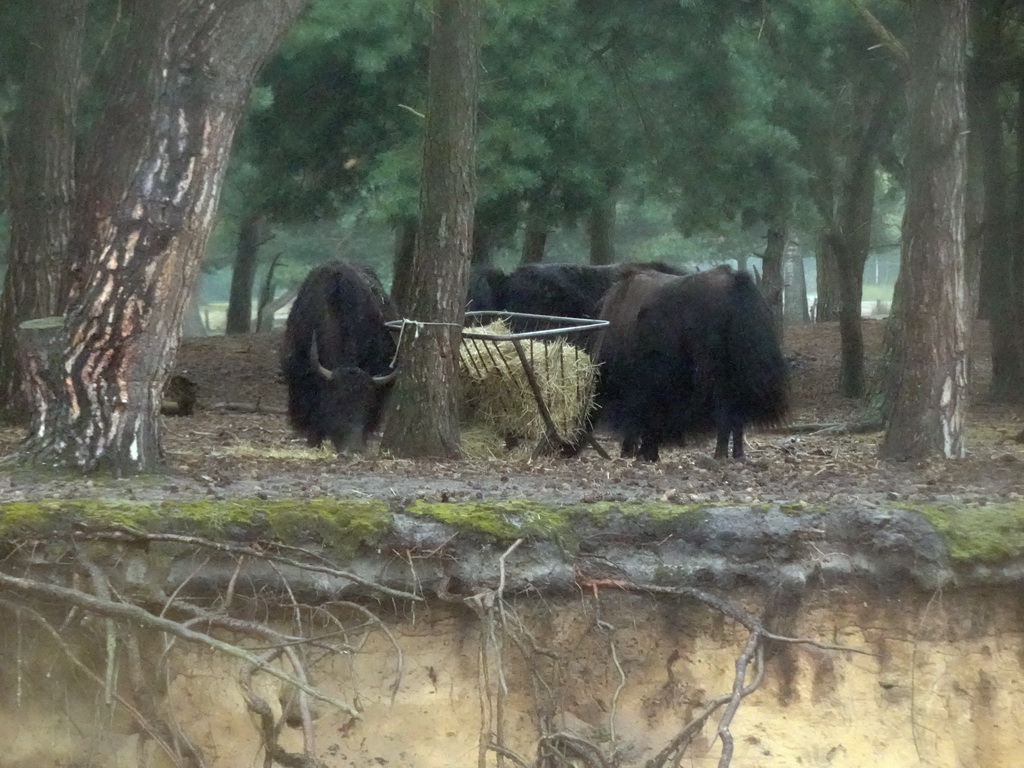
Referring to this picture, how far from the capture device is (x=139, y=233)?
A: 199 inches

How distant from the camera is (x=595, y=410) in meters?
8.38

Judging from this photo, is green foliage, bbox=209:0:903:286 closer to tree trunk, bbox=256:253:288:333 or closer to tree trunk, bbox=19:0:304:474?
tree trunk, bbox=19:0:304:474

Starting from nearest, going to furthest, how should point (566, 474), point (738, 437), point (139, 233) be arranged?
point (139, 233) → point (566, 474) → point (738, 437)

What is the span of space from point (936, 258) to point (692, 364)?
2053mm

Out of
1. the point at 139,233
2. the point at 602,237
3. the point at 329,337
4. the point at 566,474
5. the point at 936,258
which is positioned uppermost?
the point at 602,237

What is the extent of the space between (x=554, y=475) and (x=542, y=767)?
2.01 meters

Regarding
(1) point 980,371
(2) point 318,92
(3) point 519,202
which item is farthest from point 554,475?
(1) point 980,371

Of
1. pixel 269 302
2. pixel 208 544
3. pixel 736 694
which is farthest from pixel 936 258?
pixel 269 302

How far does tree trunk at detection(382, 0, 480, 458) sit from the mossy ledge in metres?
2.41

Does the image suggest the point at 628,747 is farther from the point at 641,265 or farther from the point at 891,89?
the point at 891,89

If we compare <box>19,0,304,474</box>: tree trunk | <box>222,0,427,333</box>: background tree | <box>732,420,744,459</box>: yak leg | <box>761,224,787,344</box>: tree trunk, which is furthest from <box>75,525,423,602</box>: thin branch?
<box>761,224,787,344</box>: tree trunk

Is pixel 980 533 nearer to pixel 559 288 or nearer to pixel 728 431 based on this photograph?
pixel 728 431

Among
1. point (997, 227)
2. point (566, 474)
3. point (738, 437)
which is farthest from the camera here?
point (997, 227)

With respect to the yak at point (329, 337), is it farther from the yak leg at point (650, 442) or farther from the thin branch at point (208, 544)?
the thin branch at point (208, 544)
